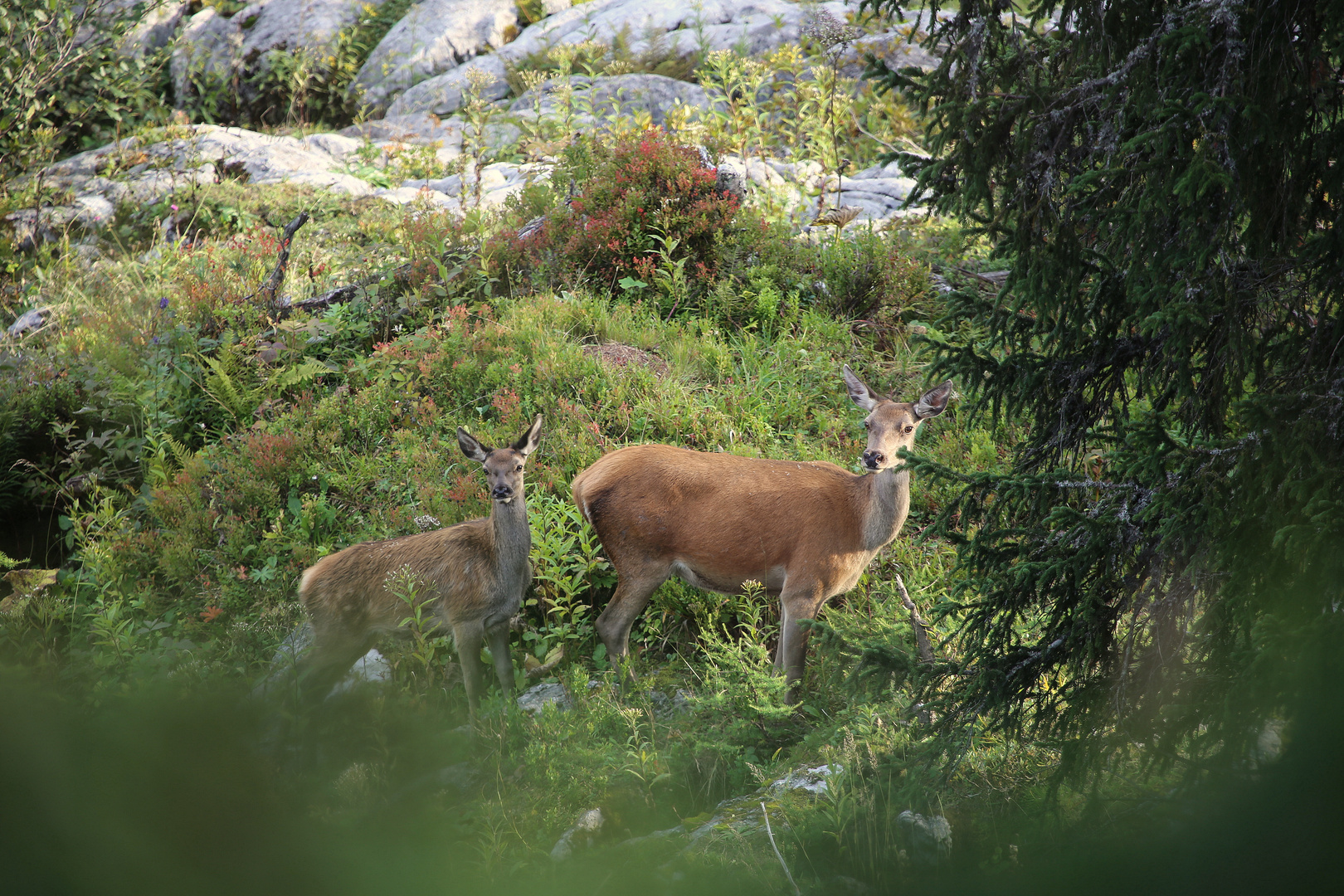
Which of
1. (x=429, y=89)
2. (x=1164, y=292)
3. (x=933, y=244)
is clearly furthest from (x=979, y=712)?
(x=429, y=89)

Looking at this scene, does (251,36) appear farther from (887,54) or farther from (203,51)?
(887,54)

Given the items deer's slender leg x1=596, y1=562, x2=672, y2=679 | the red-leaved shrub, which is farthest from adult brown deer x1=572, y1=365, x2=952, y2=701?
the red-leaved shrub

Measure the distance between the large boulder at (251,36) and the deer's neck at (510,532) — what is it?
1453 cm

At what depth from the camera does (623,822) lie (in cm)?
426

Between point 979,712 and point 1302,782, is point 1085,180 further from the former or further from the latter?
point 1302,782

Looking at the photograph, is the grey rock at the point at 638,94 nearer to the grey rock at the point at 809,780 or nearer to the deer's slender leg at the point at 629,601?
the deer's slender leg at the point at 629,601

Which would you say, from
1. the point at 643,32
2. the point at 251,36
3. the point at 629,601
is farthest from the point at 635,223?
the point at 251,36

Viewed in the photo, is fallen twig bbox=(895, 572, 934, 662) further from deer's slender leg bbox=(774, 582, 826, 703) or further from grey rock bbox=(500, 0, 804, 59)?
grey rock bbox=(500, 0, 804, 59)

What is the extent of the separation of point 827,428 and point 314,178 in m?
9.02

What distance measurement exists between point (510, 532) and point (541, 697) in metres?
1.01

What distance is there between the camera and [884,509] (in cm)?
576

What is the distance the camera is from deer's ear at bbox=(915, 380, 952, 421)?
575 centimetres

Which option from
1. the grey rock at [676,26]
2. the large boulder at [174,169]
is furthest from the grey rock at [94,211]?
the grey rock at [676,26]

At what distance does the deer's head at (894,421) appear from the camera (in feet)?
18.7
